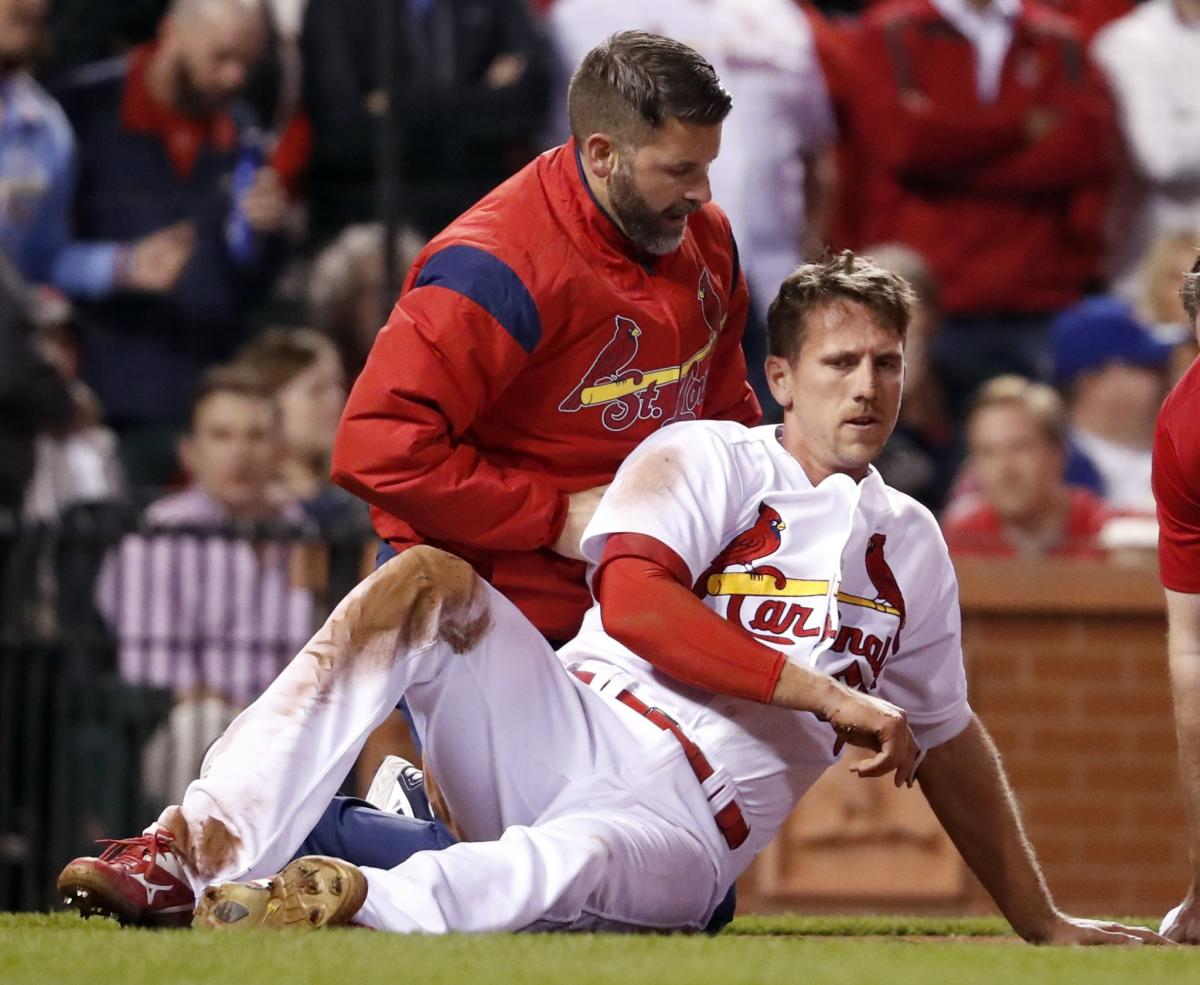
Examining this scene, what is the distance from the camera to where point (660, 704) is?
12.0 ft

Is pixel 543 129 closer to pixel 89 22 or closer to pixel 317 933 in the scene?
pixel 89 22

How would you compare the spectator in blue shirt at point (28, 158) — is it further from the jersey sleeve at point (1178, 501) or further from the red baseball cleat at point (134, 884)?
the jersey sleeve at point (1178, 501)

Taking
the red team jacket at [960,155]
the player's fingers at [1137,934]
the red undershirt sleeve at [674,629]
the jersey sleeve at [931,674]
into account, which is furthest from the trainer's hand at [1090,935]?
the red team jacket at [960,155]

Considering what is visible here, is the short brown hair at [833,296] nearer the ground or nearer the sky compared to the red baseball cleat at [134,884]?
nearer the sky

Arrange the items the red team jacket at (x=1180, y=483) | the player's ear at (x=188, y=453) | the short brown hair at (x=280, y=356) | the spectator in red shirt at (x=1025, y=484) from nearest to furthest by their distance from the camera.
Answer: the red team jacket at (x=1180, y=483)
the spectator in red shirt at (x=1025, y=484)
the player's ear at (x=188, y=453)
the short brown hair at (x=280, y=356)

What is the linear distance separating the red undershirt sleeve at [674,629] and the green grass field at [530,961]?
0.42 m

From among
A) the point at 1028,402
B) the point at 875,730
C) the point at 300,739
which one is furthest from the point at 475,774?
the point at 1028,402

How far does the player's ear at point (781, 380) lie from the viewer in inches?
150

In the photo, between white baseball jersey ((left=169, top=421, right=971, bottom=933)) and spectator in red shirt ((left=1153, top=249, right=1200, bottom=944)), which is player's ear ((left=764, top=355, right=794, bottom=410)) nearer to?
white baseball jersey ((left=169, top=421, right=971, bottom=933))

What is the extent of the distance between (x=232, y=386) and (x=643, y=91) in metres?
3.63

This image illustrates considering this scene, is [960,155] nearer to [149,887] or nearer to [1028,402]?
[1028,402]

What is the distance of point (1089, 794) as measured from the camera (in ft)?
22.7

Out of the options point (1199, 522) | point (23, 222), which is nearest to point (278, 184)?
point (23, 222)

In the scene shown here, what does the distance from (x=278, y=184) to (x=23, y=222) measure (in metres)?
0.96
